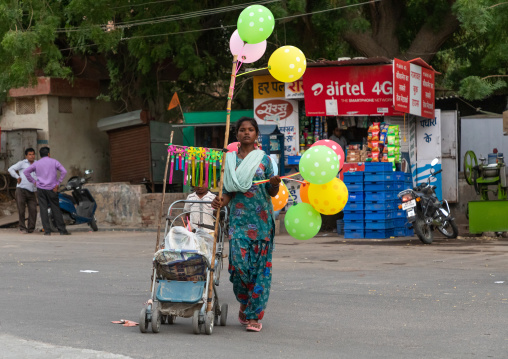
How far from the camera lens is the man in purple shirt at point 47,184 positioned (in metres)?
17.7

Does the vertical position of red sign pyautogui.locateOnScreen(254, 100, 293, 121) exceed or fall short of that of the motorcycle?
it exceeds it

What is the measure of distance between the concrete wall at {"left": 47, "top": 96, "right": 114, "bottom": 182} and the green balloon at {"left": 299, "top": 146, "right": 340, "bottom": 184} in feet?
56.7

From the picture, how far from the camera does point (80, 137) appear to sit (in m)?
24.5

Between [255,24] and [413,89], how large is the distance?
11.3m

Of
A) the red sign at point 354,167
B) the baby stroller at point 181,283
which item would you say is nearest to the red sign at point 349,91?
the red sign at point 354,167

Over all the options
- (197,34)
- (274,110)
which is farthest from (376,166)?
(197,34)

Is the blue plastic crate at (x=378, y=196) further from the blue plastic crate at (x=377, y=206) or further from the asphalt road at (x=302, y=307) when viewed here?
the asphalt road at (x=302, y=307)

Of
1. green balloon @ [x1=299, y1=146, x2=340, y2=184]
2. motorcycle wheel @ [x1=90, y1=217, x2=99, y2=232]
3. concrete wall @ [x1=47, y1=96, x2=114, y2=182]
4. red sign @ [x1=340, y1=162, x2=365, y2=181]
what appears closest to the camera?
green balloon @ [x1=299, y1=146, x2=340, y2=184]

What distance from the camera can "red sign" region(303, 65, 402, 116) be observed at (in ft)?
58.6

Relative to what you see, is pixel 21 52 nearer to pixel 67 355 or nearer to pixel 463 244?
pixel 463 244

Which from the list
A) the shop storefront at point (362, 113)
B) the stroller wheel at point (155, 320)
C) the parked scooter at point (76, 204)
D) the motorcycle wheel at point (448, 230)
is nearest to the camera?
the stroller wheel at point (155, 320)

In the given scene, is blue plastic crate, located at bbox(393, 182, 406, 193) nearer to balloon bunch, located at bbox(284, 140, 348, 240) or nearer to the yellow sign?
the yellow sign

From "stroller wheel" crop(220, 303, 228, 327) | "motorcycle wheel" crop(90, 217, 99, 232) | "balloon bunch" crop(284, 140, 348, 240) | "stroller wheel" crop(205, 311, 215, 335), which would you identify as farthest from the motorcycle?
"stroller wheel" crop(205, 311, 215, 335)

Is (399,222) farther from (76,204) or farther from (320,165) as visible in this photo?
(320,165)
